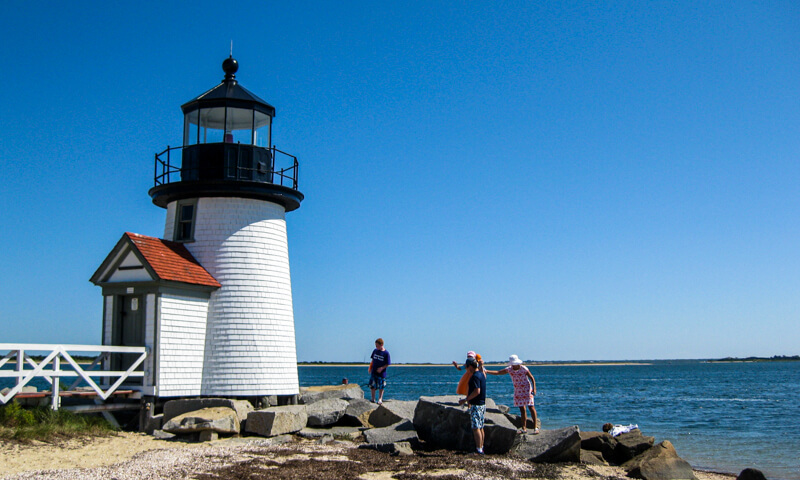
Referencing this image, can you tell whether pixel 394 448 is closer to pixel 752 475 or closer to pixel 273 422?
pixel 273 422

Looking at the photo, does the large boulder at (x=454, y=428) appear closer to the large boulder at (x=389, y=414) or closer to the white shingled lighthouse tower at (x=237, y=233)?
the large boulder at (x=389, y=414)

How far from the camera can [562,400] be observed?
45469mm

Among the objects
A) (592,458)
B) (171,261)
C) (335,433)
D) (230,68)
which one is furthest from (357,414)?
(230,68)

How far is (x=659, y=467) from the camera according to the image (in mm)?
13984

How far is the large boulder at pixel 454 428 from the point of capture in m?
13.2

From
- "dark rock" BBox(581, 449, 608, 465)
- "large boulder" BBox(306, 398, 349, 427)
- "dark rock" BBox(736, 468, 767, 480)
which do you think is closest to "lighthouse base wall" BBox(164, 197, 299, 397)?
"large boulder" BBox(306, 398, 349, 427)

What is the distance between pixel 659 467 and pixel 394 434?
511 cm

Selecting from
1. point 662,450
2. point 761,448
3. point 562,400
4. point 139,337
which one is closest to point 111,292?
point 139,337

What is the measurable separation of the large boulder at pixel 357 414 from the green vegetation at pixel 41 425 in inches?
195

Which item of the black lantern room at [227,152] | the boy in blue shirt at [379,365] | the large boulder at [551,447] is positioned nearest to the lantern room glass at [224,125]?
the black lantern room at [227,152]

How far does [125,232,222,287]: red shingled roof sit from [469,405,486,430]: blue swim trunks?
23.3 ft

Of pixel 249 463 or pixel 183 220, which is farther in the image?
pixel 183 220

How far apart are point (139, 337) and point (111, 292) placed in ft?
4.50

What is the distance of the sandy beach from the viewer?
432 inches
